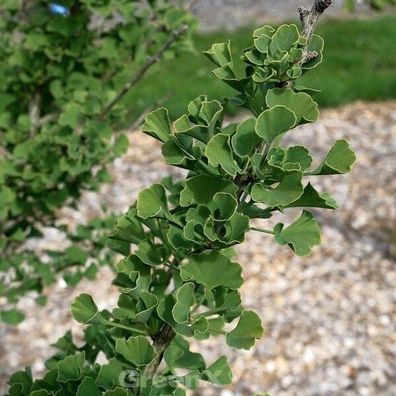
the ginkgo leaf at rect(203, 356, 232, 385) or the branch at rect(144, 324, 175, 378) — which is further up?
the branch at rect(144, 324, 175, 378)

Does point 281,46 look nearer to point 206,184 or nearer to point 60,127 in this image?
point 206,184

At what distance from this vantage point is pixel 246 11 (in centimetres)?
1470

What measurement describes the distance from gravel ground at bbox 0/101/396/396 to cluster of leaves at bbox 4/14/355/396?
3.32 m

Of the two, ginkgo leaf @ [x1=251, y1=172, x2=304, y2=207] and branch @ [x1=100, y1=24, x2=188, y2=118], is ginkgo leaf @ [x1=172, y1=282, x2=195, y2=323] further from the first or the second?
branch @ [x1=100, y1=24, x2=188, y2=118]

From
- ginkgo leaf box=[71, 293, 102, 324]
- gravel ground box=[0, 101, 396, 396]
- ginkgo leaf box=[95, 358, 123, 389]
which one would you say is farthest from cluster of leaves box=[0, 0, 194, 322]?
gravel ground box=[0, 101, 396, 396]

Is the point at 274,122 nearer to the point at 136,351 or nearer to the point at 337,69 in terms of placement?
the point at 136,351

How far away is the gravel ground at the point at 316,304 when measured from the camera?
15.0 ft

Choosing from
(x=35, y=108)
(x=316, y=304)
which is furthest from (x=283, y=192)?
(x=316, y=304)

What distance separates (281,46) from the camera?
111cm

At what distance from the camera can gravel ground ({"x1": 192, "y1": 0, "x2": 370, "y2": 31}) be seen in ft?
43.9

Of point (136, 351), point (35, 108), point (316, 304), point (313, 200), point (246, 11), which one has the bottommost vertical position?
point (246, 11)

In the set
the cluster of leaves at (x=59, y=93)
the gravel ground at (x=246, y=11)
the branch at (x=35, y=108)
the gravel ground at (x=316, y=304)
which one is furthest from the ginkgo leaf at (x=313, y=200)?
the gravel ground at (x=246, y=11)

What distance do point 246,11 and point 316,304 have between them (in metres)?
10.4

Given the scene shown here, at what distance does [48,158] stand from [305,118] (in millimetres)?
1420
